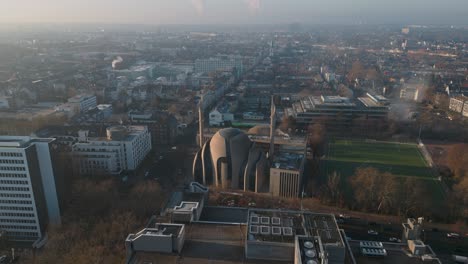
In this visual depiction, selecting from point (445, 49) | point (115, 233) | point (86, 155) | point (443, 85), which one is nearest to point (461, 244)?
point (115, 233)

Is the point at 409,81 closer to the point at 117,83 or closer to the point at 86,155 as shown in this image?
the point at 117,83

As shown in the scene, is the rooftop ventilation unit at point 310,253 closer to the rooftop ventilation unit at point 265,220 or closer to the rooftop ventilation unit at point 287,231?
the rooftop ventilation unit at point 287,231

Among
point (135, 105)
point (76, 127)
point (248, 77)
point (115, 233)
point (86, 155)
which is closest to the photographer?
point (115, 233)

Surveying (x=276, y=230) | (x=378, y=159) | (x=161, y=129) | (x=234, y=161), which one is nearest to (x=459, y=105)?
(x=378, y=159)


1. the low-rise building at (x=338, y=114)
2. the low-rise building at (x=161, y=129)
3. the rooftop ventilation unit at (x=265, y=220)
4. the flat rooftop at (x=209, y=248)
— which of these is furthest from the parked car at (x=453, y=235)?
the low-rise building at (x=161, y=129)

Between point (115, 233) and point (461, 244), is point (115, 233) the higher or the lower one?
the higher one

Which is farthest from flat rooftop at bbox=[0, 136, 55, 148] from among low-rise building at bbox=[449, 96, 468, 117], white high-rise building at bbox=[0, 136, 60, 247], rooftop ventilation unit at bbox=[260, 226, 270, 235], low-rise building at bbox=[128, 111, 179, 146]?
low-rise building at bbox=[449, 96, 468, 117]

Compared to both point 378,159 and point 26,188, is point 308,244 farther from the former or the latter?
point 378,159
